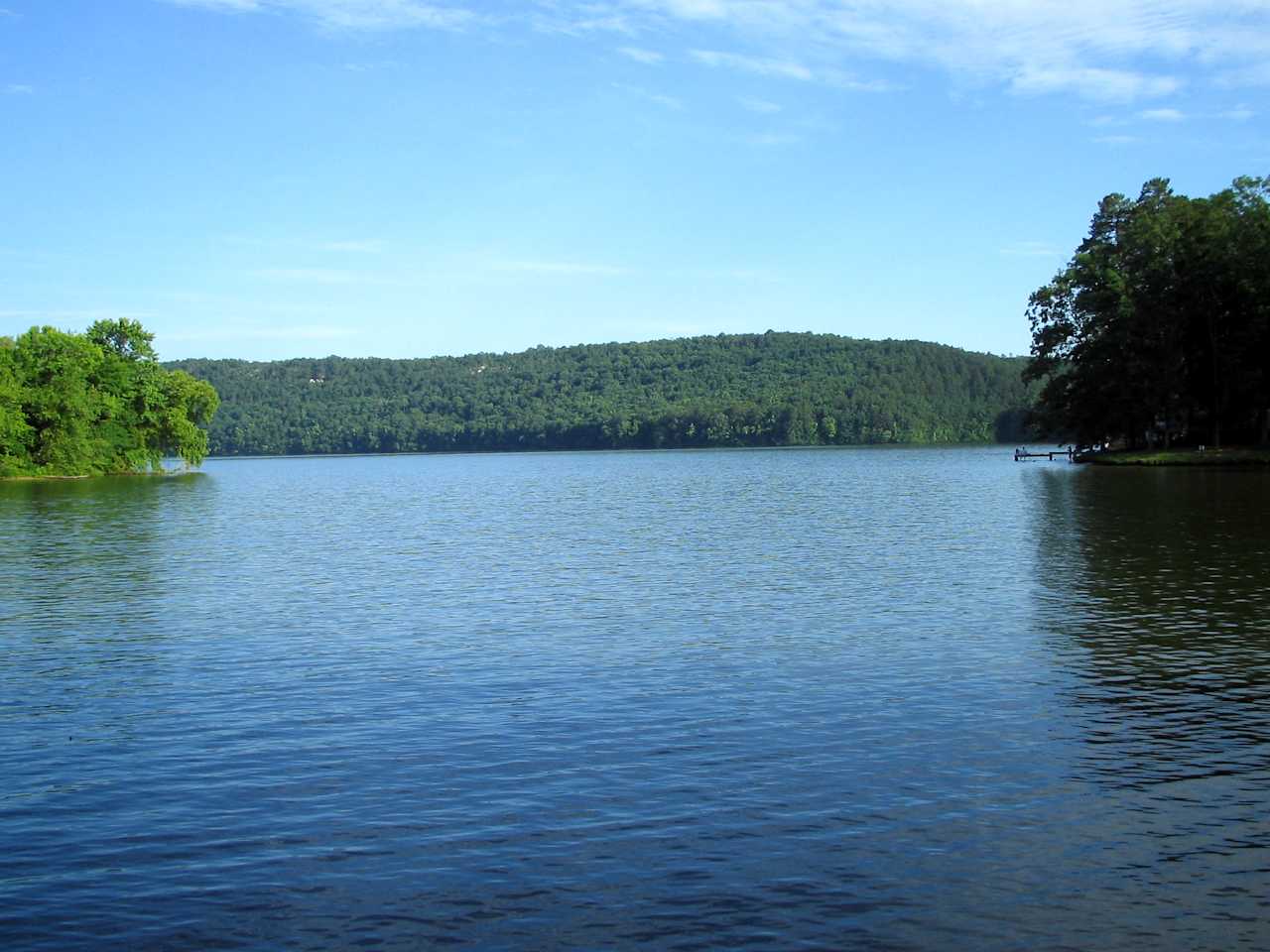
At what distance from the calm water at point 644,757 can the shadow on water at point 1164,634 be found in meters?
0.11

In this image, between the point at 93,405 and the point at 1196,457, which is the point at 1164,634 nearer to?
the point at 1196,457

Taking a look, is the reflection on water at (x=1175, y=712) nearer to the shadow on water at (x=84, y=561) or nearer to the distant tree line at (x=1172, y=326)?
the shadow on water at (x=84, y=561)

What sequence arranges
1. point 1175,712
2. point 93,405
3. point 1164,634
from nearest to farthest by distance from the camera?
point 1175,712, point 1164,634, point 93,405

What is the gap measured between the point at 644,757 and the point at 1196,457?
86378 mm

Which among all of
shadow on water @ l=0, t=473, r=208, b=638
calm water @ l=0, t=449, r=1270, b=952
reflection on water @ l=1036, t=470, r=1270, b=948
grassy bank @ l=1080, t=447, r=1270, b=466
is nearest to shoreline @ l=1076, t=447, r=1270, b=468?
grassy bank @ l=1080, t=447, r=1270, b=466

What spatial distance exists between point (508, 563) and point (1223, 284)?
74.5 m

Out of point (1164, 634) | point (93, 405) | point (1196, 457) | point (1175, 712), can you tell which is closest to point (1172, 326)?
point (1196, 457)

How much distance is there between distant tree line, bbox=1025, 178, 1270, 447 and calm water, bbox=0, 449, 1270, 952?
63.6 metres

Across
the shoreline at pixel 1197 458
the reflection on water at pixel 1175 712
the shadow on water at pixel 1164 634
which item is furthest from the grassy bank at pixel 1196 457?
the reflection on water at pixel 1175 712

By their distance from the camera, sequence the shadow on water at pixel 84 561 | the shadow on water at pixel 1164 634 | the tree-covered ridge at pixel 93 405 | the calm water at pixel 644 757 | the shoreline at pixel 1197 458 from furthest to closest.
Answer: the tree-covered ridge at pixel 93 405, the shoreline at pixel 1197 458, the shadow on water at pixel 84 561, the shadow on water at pixel 1164 634, the calm water at pixel 644 757

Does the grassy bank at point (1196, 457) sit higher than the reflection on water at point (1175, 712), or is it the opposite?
the grassy bank at point (1196, 457)

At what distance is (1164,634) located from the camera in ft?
74.2

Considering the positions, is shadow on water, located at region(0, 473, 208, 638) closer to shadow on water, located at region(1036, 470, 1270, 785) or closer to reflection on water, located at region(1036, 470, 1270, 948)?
shadow on water, located at region(1036, 470, 1270, 785)

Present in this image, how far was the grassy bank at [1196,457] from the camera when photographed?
87312mm
